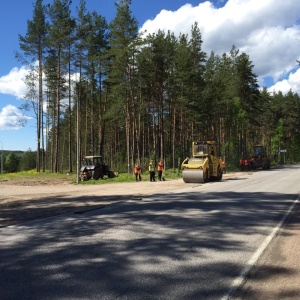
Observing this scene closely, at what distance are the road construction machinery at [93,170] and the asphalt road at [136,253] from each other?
1971 centimetres

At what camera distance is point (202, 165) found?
87.0 feet

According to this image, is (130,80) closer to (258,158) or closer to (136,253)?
(258,158)

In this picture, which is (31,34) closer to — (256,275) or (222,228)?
(222,228)

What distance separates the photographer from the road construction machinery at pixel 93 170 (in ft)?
104

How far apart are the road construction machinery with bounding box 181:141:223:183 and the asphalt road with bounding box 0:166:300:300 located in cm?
1427

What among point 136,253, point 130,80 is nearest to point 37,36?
point 130,80

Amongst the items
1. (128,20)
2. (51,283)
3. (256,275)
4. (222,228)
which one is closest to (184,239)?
(222,228)

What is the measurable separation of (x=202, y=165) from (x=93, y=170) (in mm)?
10361

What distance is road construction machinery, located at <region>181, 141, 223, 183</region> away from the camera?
26.4 meters

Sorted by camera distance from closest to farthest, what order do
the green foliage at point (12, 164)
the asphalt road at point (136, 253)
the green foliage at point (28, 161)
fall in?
the asphalt road at point (136, 253) < the green foliage at point (28, 161) < the green foliage at point (12, 164)

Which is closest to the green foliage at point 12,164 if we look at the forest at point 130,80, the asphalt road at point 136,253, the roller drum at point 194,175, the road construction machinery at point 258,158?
the forest at point 130,80

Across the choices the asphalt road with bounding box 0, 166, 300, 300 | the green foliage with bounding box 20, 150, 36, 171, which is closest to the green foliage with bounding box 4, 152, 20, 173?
the green foliage with bounding box 20, 150, 36, 171

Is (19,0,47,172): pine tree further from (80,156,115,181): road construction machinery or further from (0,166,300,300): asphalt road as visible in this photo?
(0,166,300,300): asphalt road

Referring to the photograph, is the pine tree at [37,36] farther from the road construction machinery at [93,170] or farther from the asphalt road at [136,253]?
the asphalt road at [136,253]
